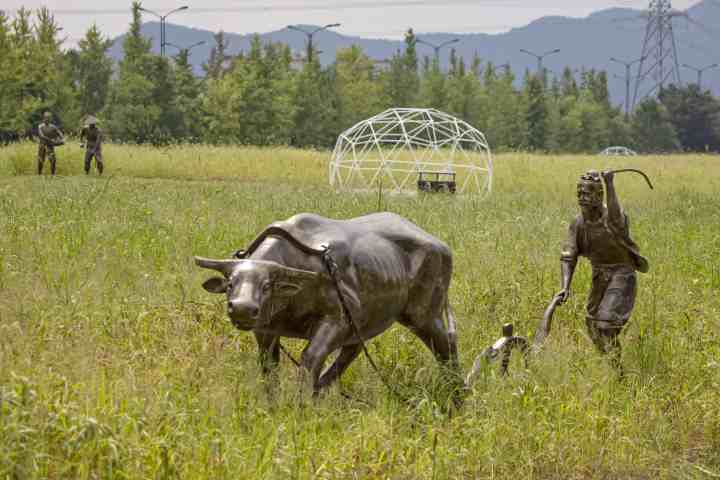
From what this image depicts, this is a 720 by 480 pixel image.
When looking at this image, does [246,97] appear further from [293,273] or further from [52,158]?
[293,273]

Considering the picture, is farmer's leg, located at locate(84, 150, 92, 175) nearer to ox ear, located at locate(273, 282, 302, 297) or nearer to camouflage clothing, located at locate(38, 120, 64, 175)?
camouflage clothing, located at locate(38, 120, 64, 175)

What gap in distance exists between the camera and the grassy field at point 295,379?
15.3 ft

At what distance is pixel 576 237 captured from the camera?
7.23 meters

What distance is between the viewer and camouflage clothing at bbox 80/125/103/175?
23.7m

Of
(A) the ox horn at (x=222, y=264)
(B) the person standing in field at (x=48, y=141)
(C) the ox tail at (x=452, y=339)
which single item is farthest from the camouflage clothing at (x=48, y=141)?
(A) the ox horn at (x=222, y=264)

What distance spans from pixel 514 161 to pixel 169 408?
25347 mm

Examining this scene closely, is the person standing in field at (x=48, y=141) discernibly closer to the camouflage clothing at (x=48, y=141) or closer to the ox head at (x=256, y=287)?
the camouflage clothing at (x=48, y=141)

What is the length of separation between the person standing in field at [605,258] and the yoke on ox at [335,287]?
4.21 ft

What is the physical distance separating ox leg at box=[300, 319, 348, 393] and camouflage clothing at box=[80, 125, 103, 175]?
763 inches

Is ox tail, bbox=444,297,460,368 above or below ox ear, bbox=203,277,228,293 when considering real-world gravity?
below

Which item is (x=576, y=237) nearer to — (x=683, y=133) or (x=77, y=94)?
(x=77, y=94)

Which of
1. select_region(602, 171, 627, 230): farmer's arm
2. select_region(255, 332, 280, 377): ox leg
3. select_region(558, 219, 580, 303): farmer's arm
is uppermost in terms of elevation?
select_region(602, 171, 627, 230): farmer's arm

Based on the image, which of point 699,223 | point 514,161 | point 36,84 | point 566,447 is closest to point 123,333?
point 566,447

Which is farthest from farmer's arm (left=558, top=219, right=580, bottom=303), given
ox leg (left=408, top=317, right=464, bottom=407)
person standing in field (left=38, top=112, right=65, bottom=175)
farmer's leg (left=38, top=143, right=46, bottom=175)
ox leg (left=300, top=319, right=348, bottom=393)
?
farmer's leg (left=38, top=143, right=46, bottom=175)
